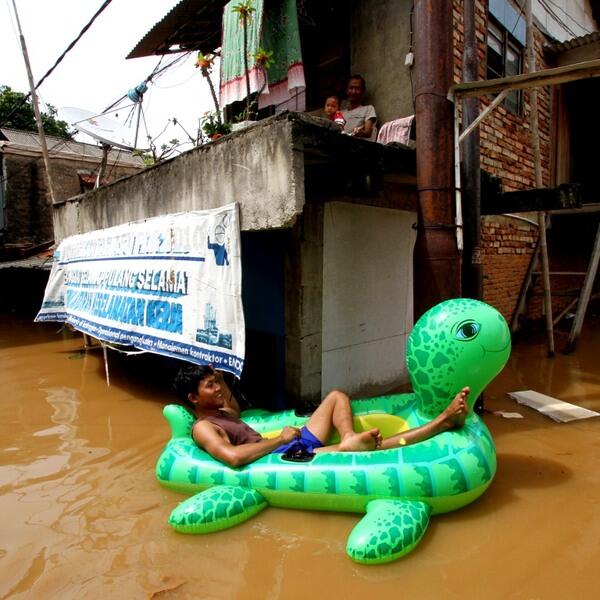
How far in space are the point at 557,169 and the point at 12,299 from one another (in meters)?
16.4

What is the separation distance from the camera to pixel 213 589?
99.1 inches

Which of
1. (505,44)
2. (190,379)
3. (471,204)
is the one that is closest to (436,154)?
(471,204)

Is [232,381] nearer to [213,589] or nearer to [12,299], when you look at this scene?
[213,589]

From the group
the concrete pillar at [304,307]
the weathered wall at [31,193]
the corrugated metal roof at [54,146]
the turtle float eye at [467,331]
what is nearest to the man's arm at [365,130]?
the concrete pillar at [304,307]

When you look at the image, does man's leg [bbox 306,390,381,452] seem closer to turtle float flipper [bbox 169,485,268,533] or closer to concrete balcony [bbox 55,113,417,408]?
turtle float flipper [bbox 169,485,268,533]

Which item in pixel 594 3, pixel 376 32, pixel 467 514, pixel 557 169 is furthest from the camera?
pixel 594 3

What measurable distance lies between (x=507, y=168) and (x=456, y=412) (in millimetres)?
5944

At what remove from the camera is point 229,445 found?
11.1 feet

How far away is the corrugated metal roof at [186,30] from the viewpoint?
23.7ft

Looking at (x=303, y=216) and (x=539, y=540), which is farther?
(x=303, y=216)

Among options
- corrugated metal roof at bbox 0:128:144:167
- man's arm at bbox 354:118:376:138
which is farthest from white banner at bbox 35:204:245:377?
corrugated metal roof at bbox 0:128:144:167

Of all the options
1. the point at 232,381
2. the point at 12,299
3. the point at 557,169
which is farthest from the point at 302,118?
the point at 12,299

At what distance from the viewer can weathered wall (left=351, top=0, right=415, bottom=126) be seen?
227 inches

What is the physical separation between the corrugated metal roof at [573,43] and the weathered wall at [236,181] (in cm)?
754
